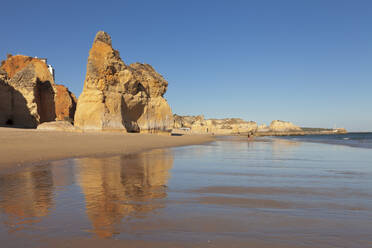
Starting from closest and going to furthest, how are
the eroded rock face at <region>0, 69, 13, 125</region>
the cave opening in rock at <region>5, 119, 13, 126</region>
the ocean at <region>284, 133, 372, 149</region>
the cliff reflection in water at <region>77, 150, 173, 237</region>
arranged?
the cliff reflection in water at <region>77, 150, 173, 237</region>, the ocean at <region>284, 133, 372, 149</region>, the eroded rock face at <region>0, 69, 13, 125</region>, the cave opening in rock at <region>5, 119, 13, 126</region>

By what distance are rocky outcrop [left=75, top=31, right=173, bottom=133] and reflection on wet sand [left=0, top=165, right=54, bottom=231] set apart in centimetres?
2261

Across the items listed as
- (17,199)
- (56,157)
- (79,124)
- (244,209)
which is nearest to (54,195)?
(17,199)

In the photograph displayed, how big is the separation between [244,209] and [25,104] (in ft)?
103

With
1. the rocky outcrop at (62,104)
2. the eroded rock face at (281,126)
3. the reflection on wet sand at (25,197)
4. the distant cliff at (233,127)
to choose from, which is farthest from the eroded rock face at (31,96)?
the eroded rock face at (281,126)

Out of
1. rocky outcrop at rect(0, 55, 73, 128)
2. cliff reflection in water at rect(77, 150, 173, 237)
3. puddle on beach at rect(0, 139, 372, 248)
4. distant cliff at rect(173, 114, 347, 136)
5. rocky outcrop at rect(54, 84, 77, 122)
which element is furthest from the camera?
distant cliff at rect(173, 114, 347, 136)

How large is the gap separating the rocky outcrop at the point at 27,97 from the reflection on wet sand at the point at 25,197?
2422 cm

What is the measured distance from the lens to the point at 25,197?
13.1ft

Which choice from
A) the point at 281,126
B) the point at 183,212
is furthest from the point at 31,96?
the point at 281,126

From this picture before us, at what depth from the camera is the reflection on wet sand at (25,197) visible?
9.91 ft

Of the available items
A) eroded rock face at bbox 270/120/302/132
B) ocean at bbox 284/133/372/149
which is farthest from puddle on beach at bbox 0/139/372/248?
eroded rock face at bbox 270/120/302/132

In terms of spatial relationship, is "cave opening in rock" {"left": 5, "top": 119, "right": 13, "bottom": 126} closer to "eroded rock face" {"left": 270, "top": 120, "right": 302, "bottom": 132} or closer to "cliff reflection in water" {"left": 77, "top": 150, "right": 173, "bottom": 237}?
"cliff reflection in water" {"left": 77, "top": 150, "right": 173, "bottom": 237}

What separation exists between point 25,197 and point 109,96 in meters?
26.5

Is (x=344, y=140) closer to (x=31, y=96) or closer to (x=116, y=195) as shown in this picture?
(x=31, y=96)

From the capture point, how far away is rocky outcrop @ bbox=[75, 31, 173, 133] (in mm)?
28281
